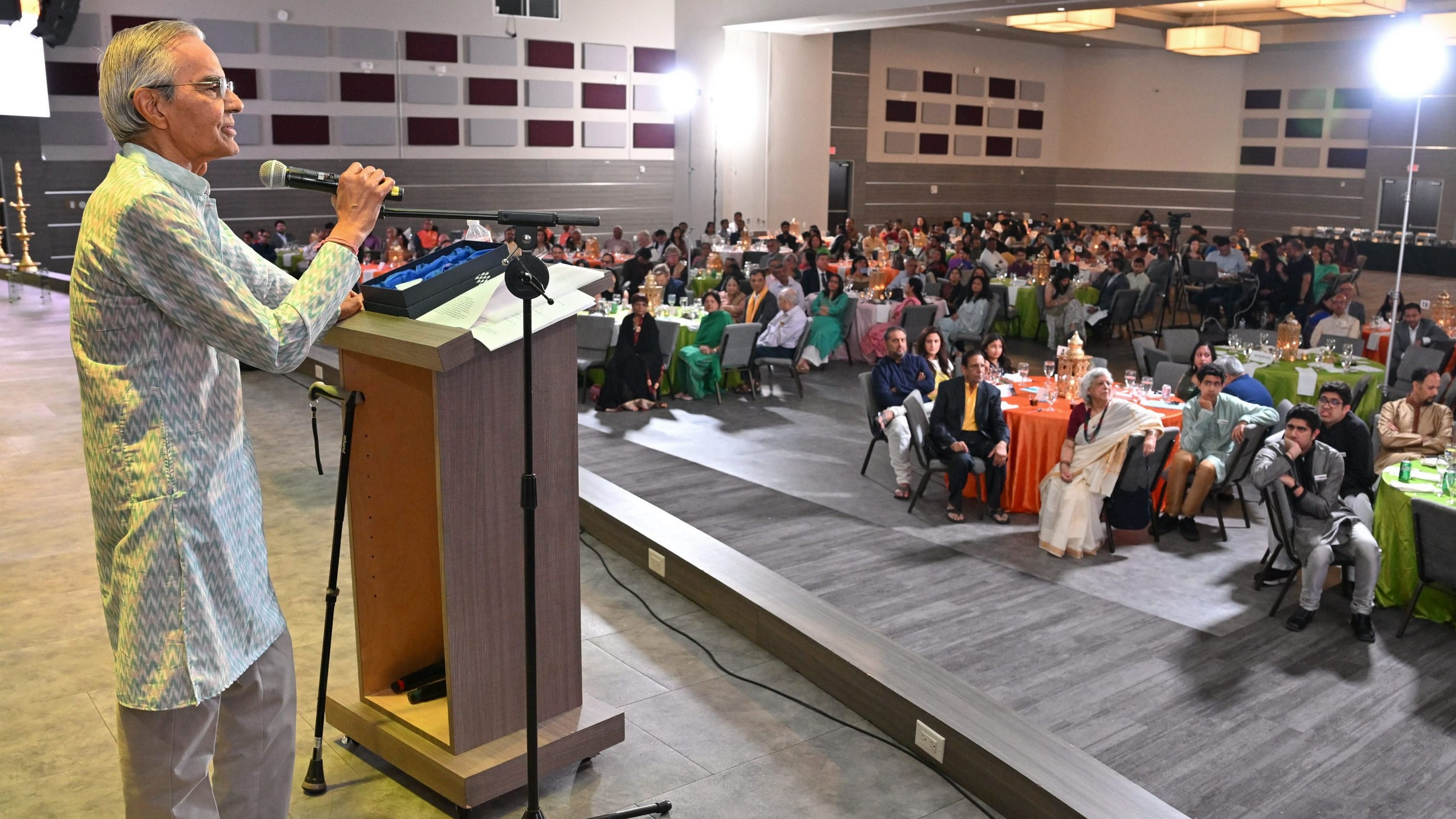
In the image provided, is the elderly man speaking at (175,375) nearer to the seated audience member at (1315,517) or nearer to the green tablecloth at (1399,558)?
the seated audience member at (1315,517)

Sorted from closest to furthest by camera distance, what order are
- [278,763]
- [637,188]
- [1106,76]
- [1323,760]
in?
[278,763] < [1323,760] < [637,188] < [1106,76]

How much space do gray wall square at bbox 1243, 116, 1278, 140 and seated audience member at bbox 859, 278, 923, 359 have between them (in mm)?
15175

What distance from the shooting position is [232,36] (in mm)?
16469

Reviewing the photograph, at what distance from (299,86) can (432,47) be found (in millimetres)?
2267

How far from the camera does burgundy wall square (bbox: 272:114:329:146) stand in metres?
17.1

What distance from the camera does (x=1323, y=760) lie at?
4059mm

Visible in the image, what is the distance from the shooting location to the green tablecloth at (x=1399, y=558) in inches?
210

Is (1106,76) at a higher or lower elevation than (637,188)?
higher

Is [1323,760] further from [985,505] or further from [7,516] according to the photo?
[7,516]

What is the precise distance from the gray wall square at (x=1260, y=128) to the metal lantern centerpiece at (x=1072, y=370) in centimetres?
1857

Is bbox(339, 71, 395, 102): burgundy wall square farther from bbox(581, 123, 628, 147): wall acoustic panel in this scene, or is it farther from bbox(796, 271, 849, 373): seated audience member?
bbox(796, 271, 849, 373): seated audience member

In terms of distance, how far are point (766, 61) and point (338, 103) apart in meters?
6.80

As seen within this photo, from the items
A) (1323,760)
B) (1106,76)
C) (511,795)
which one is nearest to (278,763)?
(511,795)

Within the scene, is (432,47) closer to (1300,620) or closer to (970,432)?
(970,432)
